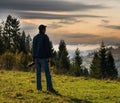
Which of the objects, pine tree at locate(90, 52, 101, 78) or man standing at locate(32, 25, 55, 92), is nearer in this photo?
man standing at locate(32, 25, 55, 92)

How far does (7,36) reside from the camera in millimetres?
151500

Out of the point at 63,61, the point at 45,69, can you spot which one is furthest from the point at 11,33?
the point at 45,69

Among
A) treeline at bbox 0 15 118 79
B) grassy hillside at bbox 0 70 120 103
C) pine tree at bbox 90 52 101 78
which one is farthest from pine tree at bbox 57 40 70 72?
grassy hillside at bbox 0 70 120 103

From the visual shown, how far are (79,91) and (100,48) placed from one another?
114694mm

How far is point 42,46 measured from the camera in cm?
2102

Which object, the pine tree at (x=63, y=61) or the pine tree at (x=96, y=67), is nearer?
the pine tree at (x=96, y=67)

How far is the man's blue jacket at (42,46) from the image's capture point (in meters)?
21.0

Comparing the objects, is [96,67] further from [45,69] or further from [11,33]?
[45,69]

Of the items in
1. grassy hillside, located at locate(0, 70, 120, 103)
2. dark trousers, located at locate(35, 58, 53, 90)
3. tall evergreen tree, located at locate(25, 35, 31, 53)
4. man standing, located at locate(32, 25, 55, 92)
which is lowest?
grassy hillside, located at locate(0, 70, 120, 103)

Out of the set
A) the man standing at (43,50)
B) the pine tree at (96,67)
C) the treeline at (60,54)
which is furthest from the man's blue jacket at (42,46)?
the pine tree at (96,67)

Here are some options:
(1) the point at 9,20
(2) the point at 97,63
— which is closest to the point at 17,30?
(1) the point at 9,20

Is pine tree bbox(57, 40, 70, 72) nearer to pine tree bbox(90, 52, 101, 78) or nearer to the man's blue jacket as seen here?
pine tree bbox(90, 52, 101, 78)

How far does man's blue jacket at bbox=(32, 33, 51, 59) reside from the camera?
21.0 m

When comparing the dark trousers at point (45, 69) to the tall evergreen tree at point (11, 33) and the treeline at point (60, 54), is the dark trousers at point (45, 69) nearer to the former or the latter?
the treeline at point (60, 54)
